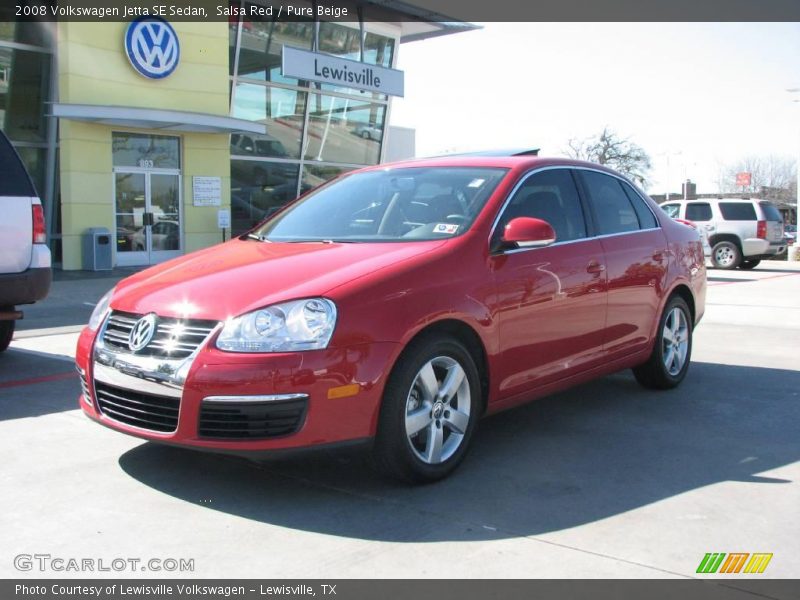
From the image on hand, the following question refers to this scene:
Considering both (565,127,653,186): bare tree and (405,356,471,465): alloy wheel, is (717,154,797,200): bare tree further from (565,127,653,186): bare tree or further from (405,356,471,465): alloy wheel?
(405,356,471,465): alloy wheel

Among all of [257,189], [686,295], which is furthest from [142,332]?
[257,189]

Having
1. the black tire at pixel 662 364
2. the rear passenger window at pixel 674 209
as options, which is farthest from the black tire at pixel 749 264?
the black tire at pixel 662 364

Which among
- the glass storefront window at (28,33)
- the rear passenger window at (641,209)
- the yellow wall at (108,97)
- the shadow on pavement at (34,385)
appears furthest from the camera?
the glass storefront window at (28,33)

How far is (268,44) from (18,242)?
16.8 m

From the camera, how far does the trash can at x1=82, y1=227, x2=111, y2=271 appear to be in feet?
57.1

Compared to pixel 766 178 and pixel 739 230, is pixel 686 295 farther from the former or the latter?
pixel 766 178

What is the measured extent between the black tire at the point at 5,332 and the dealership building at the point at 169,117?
10056mm

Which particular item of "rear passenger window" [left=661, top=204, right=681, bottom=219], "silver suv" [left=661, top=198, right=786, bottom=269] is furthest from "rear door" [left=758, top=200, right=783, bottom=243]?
"rear passenger window" [left=661, top=204, right=681, bottom=219]

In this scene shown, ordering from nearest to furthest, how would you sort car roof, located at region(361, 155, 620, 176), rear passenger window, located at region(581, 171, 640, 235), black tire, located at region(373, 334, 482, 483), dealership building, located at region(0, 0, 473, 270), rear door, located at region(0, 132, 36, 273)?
black tire, located at region(373, 334, 482, 483), car roof, located at region(361, 155, 620, 176), rear passenger window, located at region(581, 171, 640, 235), rear door, located at region(0, 132, 36, 273), dealership building, located at region(0, 0, 473, 270)

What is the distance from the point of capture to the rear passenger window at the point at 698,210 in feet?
73.6

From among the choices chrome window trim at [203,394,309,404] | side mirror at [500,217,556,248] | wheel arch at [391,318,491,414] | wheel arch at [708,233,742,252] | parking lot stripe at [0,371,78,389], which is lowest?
parking lot stripe at [0,371,78,389]

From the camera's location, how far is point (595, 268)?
533 cm

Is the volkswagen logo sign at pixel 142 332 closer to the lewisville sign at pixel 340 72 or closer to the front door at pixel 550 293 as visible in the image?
the front door at pixel 550 293

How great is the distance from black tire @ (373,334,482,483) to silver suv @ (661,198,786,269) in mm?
18882
